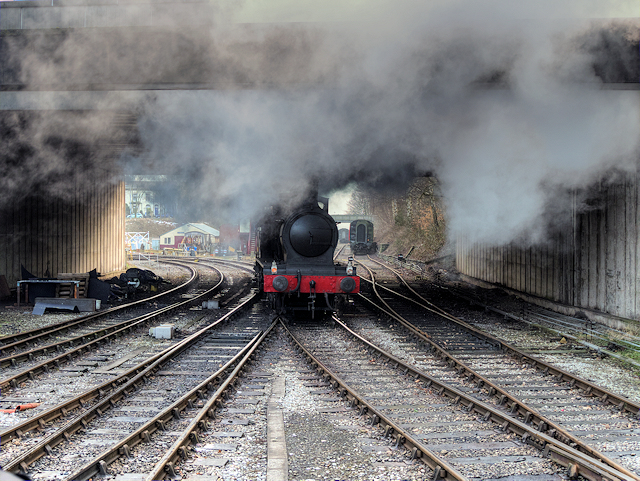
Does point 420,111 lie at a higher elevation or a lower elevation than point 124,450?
higher

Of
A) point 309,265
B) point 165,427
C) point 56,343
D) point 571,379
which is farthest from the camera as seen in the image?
point 309,265

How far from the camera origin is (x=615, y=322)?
7402 mm

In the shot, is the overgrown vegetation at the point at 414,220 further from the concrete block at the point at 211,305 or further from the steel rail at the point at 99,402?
the steel rail at the point at 99,402

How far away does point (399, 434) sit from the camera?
347 centimetres

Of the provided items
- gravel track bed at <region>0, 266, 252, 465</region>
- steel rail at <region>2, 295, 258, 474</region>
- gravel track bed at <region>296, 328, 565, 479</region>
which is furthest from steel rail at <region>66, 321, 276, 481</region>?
gravel track bed at <region>296, 328, 565, 479</region>

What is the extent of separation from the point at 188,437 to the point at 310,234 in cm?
496

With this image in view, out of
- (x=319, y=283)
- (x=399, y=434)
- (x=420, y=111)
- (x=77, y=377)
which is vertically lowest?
(x=77, y=377)

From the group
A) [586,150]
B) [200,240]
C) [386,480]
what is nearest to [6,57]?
[386,480]

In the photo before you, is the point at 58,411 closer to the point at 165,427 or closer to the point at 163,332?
the point at 165,427

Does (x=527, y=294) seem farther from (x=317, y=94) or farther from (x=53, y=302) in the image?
(x=53, y=302)

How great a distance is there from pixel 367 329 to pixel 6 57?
7081 millimetres

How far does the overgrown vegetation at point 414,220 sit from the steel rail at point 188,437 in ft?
46.0

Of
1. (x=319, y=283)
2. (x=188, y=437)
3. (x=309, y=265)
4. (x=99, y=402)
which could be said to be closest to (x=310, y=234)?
(x=309, y=265)

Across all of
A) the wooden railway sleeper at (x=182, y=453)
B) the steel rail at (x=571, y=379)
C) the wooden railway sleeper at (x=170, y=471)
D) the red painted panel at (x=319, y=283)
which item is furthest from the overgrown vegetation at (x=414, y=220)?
the wooden railway sleeper at (x=170, y=471)
